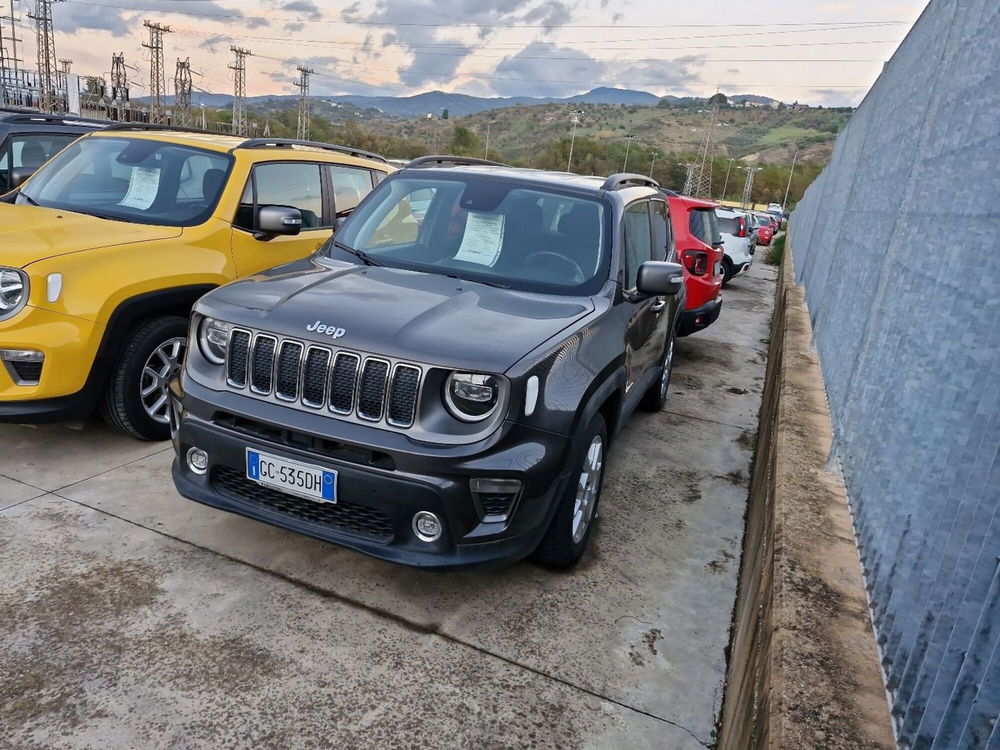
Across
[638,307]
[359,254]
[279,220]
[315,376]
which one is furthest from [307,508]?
[279,220]

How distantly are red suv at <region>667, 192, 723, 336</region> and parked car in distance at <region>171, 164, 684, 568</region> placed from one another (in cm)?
392

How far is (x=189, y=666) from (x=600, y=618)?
169 cm

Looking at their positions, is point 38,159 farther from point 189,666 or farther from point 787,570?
point 787,570

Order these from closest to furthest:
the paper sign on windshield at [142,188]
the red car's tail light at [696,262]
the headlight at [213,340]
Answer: the headlight at [213,340]
the paper sign on windshield at [142,188]
the red car's tail light at [696,262]

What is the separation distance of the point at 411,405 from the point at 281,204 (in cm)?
312

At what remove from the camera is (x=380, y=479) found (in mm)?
2857

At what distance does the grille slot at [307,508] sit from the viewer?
117 inches

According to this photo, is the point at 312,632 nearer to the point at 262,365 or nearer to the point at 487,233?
the point at 262,365

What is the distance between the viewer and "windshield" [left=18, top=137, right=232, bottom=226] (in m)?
4.86

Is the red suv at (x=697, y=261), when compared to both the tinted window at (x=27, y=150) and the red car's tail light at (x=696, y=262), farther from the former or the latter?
the tinted window at (x=27, y=150)

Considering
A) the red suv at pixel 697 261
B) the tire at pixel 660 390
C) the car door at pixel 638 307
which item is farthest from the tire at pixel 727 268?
the car door at pixel 638 307

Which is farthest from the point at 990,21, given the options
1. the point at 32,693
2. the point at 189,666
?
the point at 32,693

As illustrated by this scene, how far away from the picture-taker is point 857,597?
2172 mm

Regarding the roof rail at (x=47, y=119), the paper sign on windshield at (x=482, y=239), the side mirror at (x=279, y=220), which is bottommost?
the side mirror at (x=279, y=220)
